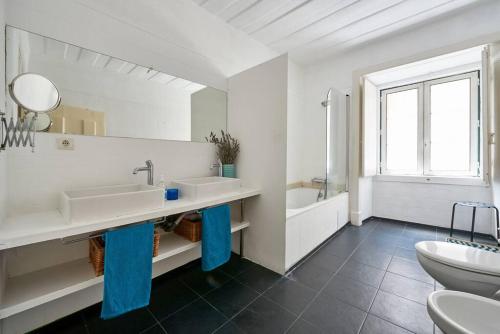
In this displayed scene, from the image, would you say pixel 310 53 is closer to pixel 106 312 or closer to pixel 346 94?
pixel 346 94

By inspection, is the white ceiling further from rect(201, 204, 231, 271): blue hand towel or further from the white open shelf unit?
the white open shelf unit

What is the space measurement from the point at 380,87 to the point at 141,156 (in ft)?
12.3

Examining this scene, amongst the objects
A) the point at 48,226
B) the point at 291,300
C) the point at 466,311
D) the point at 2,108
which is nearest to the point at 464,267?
the point at 466,311

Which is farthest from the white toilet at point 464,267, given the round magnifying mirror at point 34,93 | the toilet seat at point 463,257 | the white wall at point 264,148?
the round magnifying mirror at point 34,93

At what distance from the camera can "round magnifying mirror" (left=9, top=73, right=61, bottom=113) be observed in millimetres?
1016

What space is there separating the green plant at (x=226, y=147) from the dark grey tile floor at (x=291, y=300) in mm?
1058

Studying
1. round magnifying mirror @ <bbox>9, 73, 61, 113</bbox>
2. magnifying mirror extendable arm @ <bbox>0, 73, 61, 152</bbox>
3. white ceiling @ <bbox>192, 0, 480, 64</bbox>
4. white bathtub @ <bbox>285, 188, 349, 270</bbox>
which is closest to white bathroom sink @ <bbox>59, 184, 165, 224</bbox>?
magnifying mirror extendable arm @ <bbox>0, 73, 61, 152</bbox>

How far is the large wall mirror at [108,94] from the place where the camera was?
1178 millimetres

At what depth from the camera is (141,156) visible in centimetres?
159

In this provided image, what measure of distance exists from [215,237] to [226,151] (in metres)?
0.88

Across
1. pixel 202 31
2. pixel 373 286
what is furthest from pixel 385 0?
pixel 373 286

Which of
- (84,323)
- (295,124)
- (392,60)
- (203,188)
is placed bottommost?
(84,323)

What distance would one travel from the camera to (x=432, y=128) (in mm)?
2953

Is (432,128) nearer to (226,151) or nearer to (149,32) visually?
(226,151)
